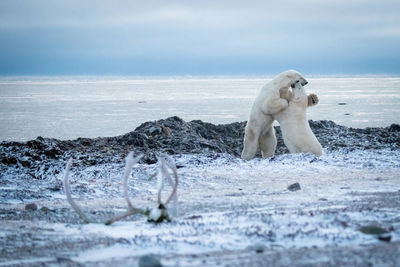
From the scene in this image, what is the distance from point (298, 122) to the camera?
31.8ft

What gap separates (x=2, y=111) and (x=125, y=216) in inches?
797

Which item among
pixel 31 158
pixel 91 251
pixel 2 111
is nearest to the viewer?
pixel 91 251

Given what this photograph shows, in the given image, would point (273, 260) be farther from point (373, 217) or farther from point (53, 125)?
point (53, 125)

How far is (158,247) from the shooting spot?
14.1ft

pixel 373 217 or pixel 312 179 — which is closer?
pixel 373 217

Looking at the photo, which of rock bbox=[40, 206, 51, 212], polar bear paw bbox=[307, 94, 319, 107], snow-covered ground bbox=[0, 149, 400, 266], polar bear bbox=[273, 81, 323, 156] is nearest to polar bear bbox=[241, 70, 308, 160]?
polar bear bbox=[273, 81, 323, 156]

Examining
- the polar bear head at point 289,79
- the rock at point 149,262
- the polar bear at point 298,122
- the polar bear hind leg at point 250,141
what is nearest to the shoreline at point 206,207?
the rock at point 149,262

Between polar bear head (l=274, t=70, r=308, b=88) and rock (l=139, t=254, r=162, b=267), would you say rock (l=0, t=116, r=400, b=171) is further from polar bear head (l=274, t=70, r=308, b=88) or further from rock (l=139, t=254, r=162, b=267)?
rock (l=139, t=254, r=162, b=267)

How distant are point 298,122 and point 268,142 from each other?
98 centimetres

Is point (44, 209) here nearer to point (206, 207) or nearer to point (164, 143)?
point (206, 207)

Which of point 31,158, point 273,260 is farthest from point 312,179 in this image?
point 31,158

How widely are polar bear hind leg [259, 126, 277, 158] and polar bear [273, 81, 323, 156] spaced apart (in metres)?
0.68

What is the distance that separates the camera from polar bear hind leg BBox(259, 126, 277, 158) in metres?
10.4

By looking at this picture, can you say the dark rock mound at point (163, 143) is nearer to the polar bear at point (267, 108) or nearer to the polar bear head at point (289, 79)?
the polar bear at point (267, 108)
